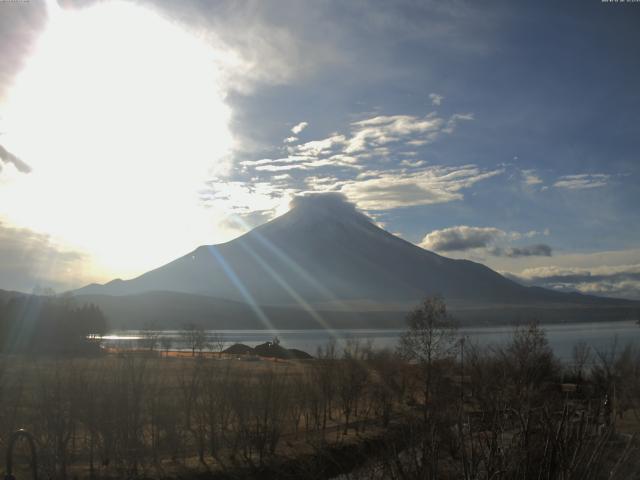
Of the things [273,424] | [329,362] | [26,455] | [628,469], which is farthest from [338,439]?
[628,469]

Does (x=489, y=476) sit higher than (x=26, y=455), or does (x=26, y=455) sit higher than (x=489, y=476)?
(x=489, y=476)

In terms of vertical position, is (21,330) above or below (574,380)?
above

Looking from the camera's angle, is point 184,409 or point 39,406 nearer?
point 39,406

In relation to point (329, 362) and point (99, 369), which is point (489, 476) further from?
point (329, 362)

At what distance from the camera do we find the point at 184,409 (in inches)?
1027

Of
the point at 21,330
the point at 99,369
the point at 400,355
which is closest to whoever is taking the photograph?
the point at 99,369

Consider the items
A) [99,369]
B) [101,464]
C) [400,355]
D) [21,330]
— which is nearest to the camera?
[101,464]

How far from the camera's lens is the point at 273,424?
79.5 feet

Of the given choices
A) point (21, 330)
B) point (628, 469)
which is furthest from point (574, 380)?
point (21, 330)

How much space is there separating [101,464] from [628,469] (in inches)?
786

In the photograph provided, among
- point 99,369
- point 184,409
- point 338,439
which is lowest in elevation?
point 338,439

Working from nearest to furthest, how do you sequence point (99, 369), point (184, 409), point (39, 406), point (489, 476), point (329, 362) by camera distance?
point (489, 476) < point (39, 406) < point (99, 369) < point (184, 409) < point (329, 362)

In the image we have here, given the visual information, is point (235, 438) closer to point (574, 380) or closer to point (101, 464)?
point (101, 464)

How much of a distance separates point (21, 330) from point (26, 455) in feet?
165
